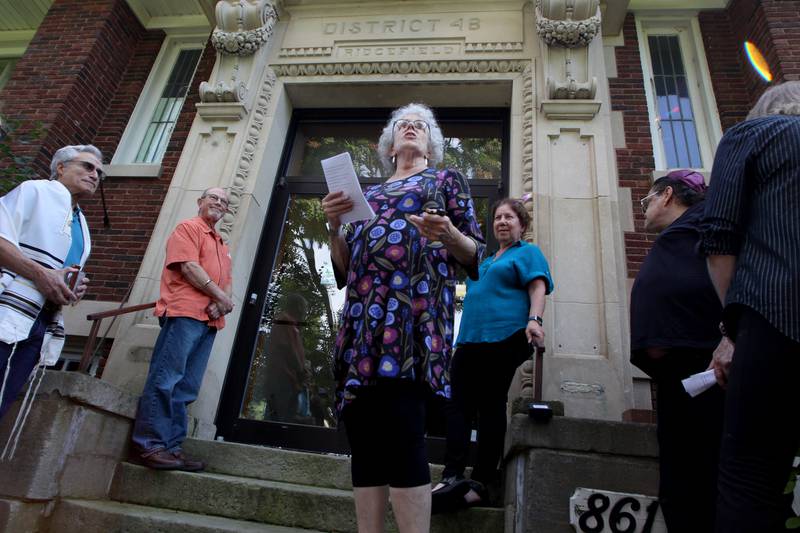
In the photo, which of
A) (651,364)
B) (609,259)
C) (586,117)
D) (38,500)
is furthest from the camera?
(586,117)

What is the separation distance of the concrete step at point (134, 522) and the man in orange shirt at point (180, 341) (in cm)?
37

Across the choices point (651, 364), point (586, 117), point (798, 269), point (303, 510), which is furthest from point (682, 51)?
point (303, 510)

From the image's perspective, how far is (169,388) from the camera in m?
3.33

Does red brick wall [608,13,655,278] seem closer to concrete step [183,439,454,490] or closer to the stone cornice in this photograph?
the stone cornice

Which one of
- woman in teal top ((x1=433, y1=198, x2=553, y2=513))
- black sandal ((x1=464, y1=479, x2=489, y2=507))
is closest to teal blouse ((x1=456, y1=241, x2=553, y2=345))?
woman in teal top ((x1=433, y1=198, x2=553, y2=513))

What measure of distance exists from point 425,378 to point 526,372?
7.57ft

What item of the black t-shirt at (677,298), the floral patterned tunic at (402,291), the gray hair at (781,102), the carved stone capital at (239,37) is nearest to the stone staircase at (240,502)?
the black t-shirt at (677,298)

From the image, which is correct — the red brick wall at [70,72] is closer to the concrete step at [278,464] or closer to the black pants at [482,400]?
the concrete step at [278,464]

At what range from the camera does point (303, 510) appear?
117 inches

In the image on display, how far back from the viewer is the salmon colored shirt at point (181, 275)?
3512 mm

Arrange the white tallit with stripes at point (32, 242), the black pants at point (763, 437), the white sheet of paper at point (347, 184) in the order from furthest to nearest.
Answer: the white tallit with stripes at point (32, 242) → the white sheet of paper at point (347, 184) → the black pants at point (763, 437)

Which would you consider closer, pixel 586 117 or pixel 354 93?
pixel 586 117

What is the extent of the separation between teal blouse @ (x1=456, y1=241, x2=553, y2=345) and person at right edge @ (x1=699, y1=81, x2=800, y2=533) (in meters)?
1.38

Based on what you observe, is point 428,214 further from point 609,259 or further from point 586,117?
point 586,117
